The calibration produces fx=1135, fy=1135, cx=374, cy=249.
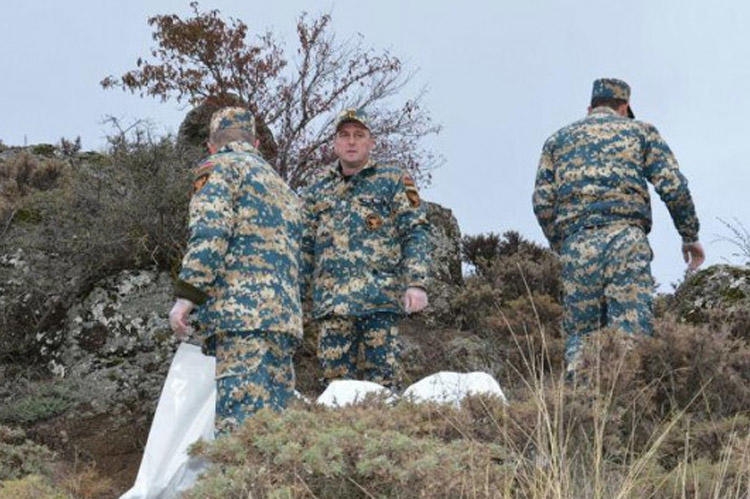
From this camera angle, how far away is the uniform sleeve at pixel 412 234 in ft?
21.8

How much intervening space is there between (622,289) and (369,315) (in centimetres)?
156

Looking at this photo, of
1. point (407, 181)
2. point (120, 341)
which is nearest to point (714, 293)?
point (407, 181)

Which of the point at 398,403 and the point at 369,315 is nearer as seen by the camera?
the point at 398,403

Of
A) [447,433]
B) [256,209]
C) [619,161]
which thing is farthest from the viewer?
[619,161]

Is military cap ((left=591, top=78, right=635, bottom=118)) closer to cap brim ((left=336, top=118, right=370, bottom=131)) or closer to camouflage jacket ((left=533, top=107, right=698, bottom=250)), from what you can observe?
camouflage jacket ((left=533, top=107, right=698, bottom=250))

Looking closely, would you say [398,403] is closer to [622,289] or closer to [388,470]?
[388,470]

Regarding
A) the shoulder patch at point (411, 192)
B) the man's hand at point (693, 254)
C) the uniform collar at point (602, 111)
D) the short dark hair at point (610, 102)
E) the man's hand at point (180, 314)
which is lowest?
the man's hand at point (180, 314)

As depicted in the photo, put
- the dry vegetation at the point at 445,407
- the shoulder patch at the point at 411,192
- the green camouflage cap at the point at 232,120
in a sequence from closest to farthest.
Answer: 1. the dry vegetation at the point at 445,407
2. the green camouflage cap at the point at 232,120
3. the shoulder patch at the point at 411,192

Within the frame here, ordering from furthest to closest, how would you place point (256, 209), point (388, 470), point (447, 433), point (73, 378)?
point (73, 378), point (256, 209), point (447, 433), point (388, 470)

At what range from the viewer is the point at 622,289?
22.5 feet

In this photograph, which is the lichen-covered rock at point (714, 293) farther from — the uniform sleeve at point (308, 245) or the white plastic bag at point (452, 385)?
the uniform sleeve at point (308, 245)

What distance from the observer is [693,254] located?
7.41 meters

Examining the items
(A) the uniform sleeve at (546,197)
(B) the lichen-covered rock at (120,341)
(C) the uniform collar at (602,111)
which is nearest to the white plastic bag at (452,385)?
(A) the uniform sleeve at (546,197)

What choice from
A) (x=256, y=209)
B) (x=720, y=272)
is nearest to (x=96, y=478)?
(x=256, y=209)
